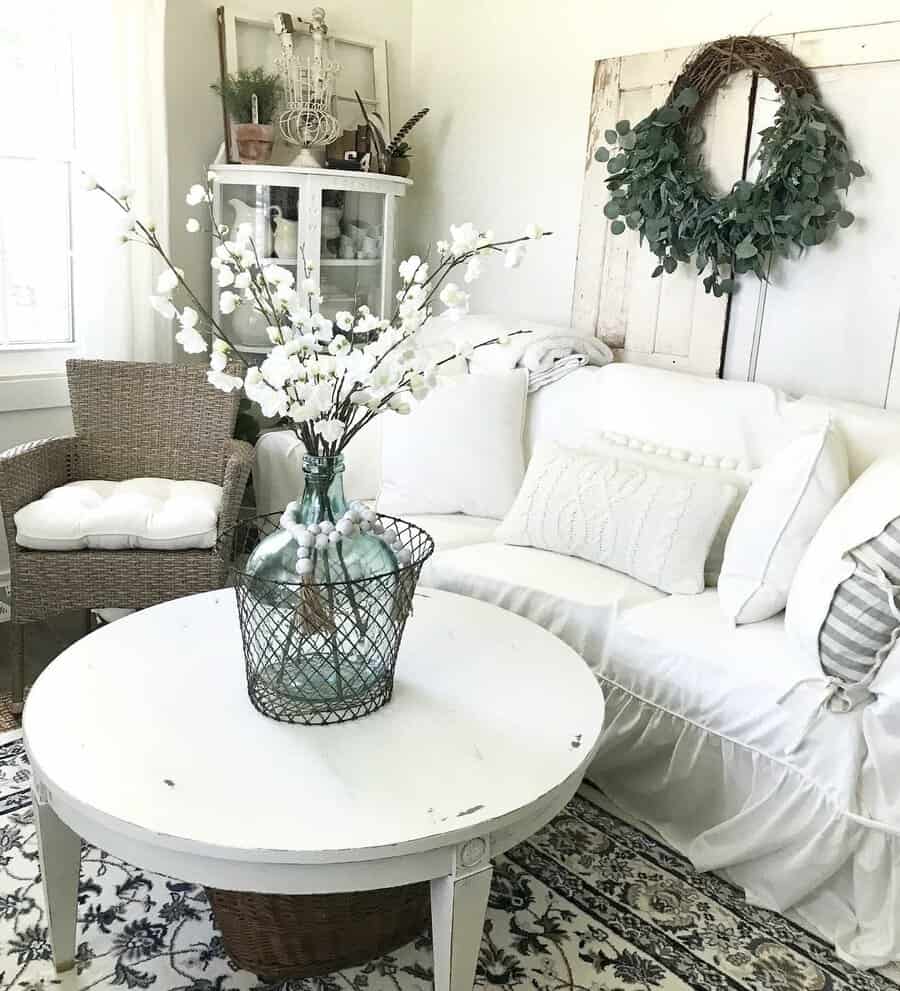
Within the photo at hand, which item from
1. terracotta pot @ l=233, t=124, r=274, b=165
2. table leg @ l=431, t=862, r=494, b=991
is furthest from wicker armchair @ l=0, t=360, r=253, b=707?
table leg @ l=431, t=862, r=494, b=991

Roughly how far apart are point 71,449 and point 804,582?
201 cm

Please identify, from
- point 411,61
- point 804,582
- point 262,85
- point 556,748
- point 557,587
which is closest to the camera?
point 556,748

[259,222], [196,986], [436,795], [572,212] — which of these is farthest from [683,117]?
[196,986]

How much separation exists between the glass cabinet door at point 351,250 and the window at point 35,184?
80 centimetres

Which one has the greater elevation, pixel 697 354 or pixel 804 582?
pixel 697 354

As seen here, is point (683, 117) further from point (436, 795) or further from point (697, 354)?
point (436, 795)

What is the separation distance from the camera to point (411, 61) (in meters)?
3.76

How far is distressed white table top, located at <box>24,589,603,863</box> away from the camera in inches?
51.8

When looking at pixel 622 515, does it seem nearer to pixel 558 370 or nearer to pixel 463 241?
pixel 558 370

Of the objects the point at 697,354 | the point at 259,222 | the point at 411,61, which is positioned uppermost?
the point at 411,61

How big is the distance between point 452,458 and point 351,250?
101cm

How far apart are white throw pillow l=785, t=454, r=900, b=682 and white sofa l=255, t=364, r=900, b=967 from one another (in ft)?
0.15

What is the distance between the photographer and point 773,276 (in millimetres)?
2721

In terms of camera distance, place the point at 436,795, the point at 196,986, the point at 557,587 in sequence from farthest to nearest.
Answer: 1. the point at 557,587
2. the point at 196,986
3. the point at 436,795
